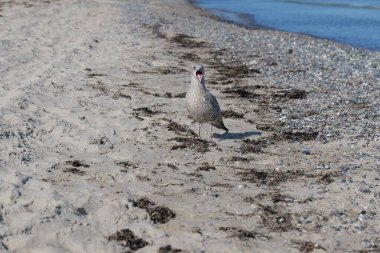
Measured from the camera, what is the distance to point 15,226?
632 centimetres

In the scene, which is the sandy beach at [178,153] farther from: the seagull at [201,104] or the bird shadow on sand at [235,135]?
the seagull at [201,104]

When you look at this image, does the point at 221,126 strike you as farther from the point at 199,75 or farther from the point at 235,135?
the point at 199,75

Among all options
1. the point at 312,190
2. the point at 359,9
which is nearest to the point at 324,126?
the point at 312,190

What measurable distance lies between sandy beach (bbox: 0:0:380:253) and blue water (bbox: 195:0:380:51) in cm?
1043

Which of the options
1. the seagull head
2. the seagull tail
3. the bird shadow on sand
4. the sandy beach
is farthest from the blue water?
the seagull head

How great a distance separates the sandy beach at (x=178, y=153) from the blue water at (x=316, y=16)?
411 inches

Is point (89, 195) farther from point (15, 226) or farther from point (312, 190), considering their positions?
point (312, 190)

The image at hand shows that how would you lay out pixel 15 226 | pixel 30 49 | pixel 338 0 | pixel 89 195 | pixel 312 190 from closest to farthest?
pixel 15 226, pixel 89 195, pixel 312 190, pixel 30 49, pixel 338 0

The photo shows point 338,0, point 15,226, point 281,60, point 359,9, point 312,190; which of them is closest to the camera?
point 15,226

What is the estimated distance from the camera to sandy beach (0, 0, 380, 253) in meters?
6.50

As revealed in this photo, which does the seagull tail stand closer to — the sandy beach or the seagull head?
the sandy beach

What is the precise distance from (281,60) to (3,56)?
809 centimetres

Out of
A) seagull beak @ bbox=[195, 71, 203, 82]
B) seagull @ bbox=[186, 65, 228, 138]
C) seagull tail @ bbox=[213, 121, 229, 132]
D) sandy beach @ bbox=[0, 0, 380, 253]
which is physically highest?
seagull beak @ bbox=[195, 71, 203, 82]

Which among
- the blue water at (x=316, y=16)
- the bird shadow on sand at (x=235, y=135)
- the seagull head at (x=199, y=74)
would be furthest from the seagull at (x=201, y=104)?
the blue water at (x=316, y=16)
